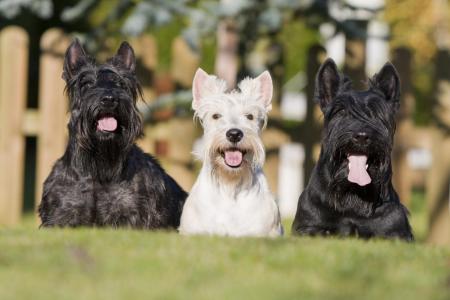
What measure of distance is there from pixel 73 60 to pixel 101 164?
109 cm

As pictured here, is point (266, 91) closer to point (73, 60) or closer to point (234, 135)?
point (234, 135)

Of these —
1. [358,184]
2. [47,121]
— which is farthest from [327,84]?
[47,121]

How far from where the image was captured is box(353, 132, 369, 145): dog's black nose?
8.63m

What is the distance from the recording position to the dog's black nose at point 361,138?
8.63 m

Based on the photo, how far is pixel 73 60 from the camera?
9.86 metres

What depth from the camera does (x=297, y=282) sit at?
262 inches

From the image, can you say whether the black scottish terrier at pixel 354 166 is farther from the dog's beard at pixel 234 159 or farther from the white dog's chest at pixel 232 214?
the dog's beard at pixel 234 159

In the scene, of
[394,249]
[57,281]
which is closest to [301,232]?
[394,249]

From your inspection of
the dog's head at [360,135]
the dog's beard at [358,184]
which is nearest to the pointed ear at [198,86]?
the dog's head at [360,135]

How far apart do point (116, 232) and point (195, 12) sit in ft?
21.6

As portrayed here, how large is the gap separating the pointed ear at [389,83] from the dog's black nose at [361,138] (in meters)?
0.82

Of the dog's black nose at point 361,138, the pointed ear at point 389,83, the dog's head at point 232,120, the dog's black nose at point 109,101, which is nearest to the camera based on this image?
the dog's black nose at point 361,138

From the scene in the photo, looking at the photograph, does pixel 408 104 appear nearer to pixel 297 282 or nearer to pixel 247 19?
pixel 247 19

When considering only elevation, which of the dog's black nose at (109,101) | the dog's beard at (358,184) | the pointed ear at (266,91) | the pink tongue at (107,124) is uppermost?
the pointed ear at (266,91)
